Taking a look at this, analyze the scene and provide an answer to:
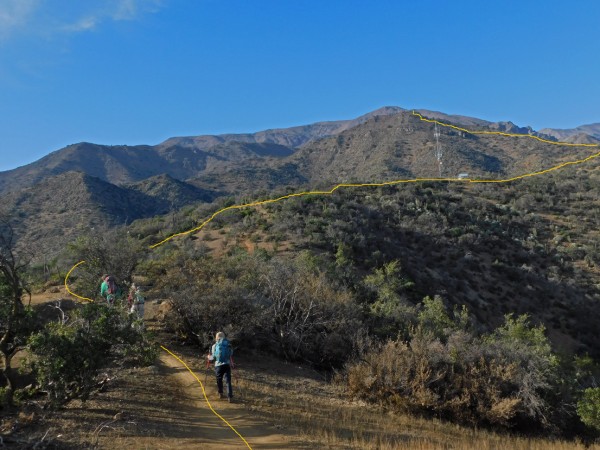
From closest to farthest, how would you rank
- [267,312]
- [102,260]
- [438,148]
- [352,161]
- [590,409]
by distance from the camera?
[590,409], [267,312], [102,260], [438,148], [352,161]

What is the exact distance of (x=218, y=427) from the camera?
7723mm

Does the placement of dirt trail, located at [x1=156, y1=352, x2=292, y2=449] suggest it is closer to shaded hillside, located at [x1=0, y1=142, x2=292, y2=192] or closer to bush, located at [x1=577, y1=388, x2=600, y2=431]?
bush, located at [x1=577, y1=388, x2=600, y2=431]

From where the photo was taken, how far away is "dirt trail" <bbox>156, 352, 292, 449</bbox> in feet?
23.2

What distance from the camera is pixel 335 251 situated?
26469mm

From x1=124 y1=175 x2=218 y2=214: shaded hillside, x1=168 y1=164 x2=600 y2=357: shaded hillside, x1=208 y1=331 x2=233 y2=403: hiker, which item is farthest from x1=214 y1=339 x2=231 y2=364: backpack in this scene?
x1=124 y1=175 x2=218 y2=214: shaded hillside

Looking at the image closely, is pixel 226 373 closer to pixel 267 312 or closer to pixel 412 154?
pixel 267 312

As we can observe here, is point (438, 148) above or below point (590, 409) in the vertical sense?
above

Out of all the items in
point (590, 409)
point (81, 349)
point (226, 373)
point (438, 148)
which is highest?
point (438, 148)

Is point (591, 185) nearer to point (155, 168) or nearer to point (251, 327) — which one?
point (251, 327)

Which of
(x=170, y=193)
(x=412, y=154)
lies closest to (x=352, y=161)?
(x=412, y=154)

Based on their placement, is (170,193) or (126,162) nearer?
(170,193)

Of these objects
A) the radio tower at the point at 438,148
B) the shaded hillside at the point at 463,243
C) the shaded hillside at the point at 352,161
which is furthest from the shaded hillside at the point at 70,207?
the radio tower at the point at 438,148

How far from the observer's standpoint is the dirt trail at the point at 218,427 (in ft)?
23.2

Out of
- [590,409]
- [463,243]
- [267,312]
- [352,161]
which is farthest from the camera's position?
[352,161]
